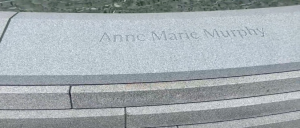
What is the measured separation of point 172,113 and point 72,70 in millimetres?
944

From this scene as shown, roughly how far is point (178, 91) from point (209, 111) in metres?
0.40

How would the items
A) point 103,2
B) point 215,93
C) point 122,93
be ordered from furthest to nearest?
point 103,2 < point 215,93 < point 122,93

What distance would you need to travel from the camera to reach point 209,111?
2848 millimetres

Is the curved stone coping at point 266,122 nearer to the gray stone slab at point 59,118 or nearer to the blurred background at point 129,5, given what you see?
the gray stone slab at point 59,118

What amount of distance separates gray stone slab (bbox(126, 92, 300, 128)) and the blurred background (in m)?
1.48

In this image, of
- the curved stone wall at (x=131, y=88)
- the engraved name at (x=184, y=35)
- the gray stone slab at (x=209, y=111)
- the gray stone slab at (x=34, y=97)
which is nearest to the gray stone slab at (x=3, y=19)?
the curved stone wall at (x=131, y=88)

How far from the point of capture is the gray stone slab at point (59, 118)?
2680 mm

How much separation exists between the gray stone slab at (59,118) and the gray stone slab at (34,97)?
0.19ft

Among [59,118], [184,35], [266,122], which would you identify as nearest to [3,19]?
[59,118]

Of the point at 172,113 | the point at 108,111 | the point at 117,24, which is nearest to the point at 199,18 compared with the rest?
the point at 117,24

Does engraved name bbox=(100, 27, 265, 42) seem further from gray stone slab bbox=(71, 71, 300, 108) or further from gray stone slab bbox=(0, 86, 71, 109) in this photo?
gray stone slab bbox=(0, 86, 71, 109)

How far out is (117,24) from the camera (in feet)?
10.5

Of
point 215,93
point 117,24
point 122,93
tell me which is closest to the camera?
point 122,93

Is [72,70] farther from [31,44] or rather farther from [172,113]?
[172,113]
